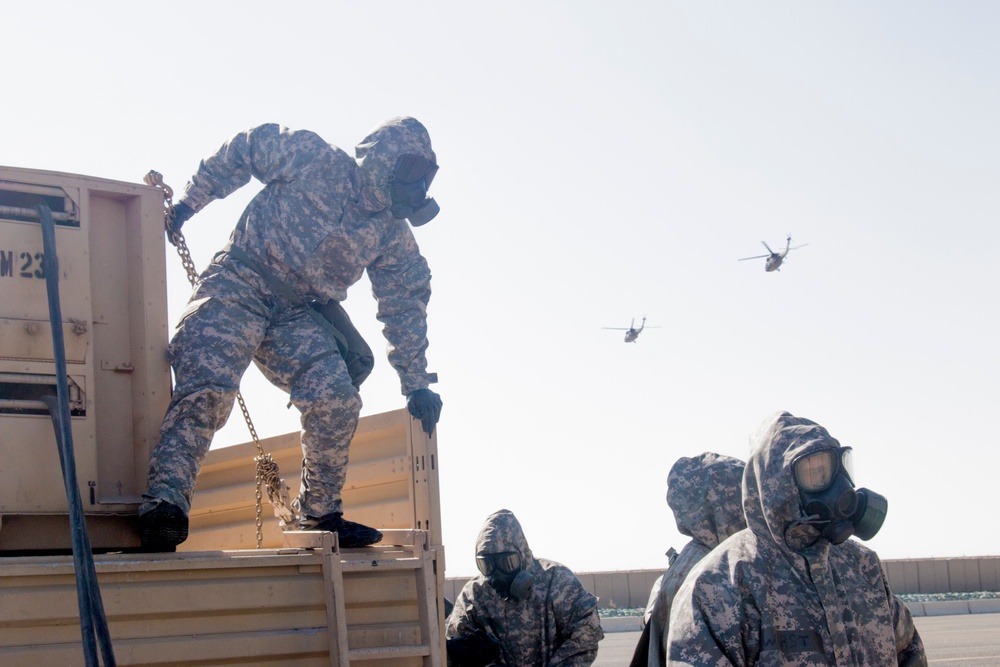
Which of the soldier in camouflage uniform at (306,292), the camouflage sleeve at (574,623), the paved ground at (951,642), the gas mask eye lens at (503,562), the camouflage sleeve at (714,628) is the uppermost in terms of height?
the soldier in camouflage uniform at (306,292)

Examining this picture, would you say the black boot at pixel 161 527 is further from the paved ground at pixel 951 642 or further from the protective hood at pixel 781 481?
the paved ground at pixel 951 642

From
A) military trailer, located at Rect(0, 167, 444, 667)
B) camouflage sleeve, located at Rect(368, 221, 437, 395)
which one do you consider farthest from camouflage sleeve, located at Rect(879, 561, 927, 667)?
camouflage sleeve, located at Rect(368, 221, 437, 395)

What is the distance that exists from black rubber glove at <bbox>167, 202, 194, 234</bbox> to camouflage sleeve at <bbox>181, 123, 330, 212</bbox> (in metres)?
0.06

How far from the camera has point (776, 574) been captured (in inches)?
172

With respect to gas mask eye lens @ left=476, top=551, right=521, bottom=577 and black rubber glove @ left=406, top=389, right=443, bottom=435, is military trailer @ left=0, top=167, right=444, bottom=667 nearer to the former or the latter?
black rubber glove @ left=406, top=389, right=443, bottom=435

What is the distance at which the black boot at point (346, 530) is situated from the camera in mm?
5457

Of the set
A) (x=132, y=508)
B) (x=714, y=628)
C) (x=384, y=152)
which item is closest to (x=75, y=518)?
(x=132, y=508)

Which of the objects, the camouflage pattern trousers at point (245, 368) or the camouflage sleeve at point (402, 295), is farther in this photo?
the camouflage sleeve at point (402, 295)

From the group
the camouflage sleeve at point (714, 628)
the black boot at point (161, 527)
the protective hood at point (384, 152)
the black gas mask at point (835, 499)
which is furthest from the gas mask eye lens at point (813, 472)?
the protective hood at point (384, 152)

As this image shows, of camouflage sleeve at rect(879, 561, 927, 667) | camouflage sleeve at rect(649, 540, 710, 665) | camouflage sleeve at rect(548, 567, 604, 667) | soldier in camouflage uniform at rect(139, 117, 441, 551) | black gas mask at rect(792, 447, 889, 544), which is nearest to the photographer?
black gas mask at rect(792, 447, 889, 544)

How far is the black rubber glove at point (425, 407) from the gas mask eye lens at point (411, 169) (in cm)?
97

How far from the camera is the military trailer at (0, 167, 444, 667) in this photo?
4234mm

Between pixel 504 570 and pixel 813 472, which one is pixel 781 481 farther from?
pixel 504 570

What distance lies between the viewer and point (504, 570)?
7.81 meters
